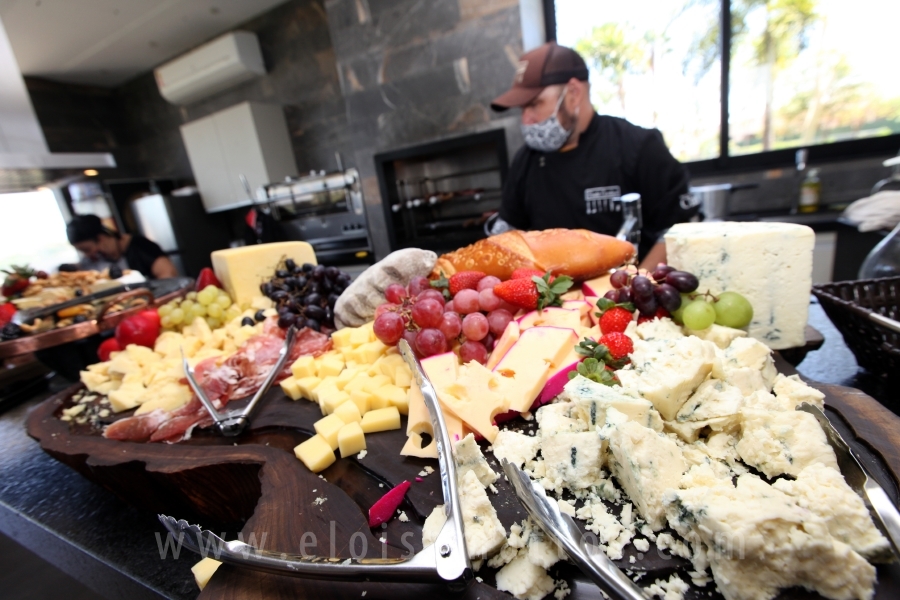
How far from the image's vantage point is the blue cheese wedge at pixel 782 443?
0.46m

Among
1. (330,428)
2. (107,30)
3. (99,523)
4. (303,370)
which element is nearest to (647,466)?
(330,428)

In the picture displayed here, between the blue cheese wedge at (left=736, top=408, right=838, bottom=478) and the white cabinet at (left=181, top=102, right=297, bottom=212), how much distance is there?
4.70m

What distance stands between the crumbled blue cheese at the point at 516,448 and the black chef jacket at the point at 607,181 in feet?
5.02

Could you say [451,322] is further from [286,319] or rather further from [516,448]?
A: [286,319]

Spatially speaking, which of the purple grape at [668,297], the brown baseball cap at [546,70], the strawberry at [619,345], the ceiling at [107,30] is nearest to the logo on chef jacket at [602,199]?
the brown baseball cap at [546,70]

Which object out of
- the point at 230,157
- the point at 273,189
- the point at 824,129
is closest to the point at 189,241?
the point at 230,157

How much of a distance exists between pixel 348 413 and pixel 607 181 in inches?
65.2

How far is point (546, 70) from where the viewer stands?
1726mm

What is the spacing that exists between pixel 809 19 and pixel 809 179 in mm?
961

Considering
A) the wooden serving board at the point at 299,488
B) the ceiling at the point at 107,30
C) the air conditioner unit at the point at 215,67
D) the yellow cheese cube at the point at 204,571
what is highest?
the ceiling at the point at 107,30

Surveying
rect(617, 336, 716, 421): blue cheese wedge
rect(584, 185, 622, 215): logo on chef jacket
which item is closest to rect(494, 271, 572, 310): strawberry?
rect(617, 336, 716, 421): blue cheese wedge

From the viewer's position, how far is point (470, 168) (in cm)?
329

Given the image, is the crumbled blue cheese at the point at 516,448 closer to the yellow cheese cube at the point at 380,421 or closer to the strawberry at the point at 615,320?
the yellow cheese cube at the point at 380,421

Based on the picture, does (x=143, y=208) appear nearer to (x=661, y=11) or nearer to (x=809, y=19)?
(x=661, y=11)
